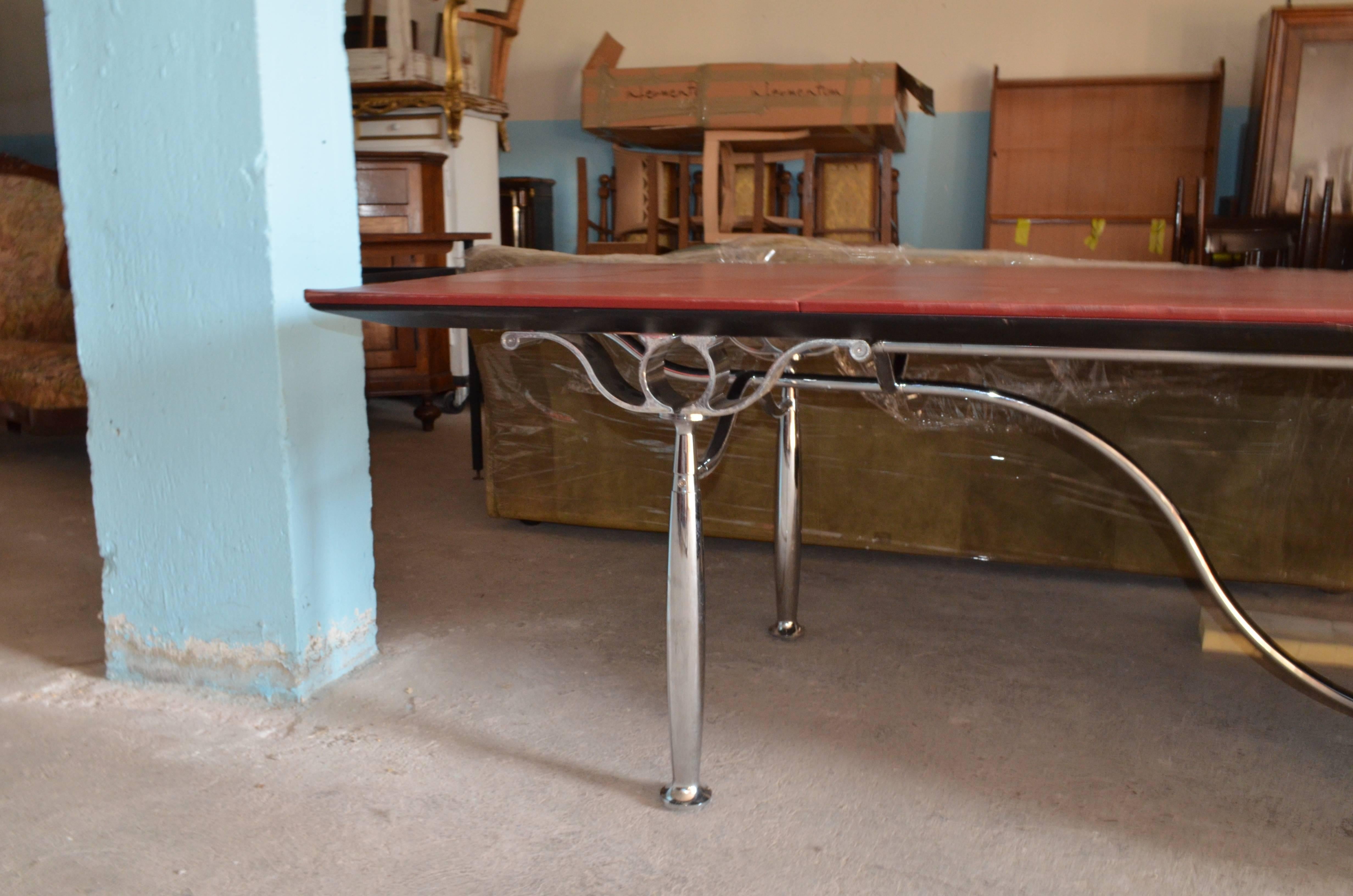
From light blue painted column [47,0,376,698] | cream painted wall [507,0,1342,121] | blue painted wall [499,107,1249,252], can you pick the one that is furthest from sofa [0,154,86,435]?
blue painted wall [499,107,1249,252]

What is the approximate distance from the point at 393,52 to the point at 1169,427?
393cm

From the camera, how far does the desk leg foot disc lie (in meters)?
1.27

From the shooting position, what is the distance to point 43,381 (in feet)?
9.77

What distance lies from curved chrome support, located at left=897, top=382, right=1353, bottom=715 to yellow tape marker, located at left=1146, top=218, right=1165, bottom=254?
13.0ft

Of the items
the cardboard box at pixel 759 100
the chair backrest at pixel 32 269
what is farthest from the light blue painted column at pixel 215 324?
the cardboard box at pixel 759 100

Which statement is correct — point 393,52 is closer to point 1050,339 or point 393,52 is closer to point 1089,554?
point 1089,554

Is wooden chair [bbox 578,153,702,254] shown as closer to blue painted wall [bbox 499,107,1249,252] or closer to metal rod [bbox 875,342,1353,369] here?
blue painted wall [bbox 499,107,1249,252]

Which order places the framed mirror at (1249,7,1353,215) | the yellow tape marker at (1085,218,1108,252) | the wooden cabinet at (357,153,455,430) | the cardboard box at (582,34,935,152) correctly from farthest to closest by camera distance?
the yellow tape marker at (1085,218,1108,252) → the cardboard box at (582,34,935,152) → the framed mirror at (1249,7,1353,215) → the wooden cabinet at (357,153,455,430)

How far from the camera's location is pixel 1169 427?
201cm

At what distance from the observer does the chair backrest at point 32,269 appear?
359 cm

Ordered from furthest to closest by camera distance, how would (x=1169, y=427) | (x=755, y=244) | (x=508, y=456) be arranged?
(x=508, y=456) < (x=755, y=244) < (x=1169, y=427)

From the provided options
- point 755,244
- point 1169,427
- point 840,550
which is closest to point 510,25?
point 755,244

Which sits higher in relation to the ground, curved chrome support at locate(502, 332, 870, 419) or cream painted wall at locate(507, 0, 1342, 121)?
cream painted wall at locate(507, 0, 1342, 121)

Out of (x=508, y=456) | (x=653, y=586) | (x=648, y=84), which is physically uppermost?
(x=648, y=84)
